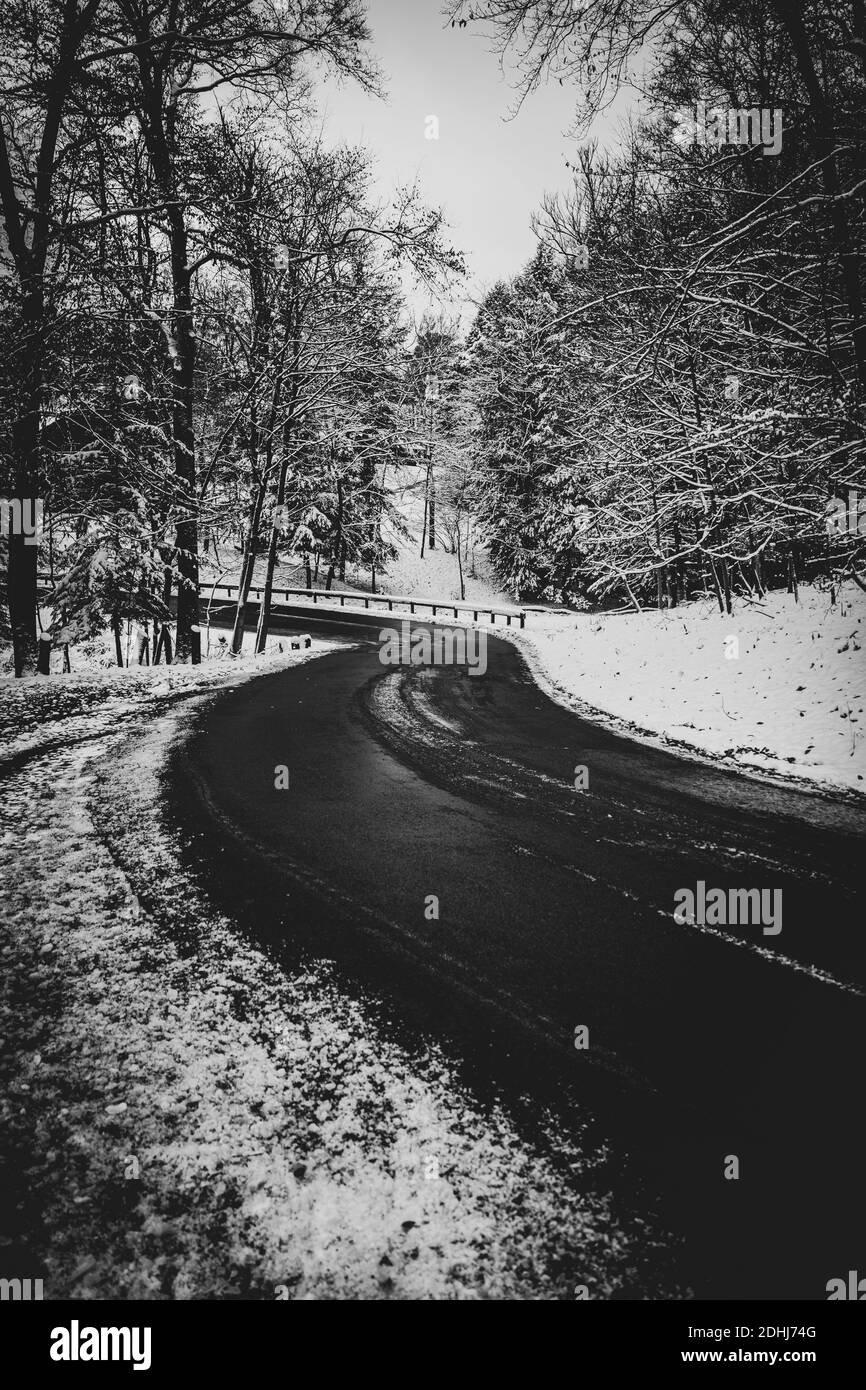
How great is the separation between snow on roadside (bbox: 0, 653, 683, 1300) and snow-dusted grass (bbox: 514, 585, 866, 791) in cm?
640

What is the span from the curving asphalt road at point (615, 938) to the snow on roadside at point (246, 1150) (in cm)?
24

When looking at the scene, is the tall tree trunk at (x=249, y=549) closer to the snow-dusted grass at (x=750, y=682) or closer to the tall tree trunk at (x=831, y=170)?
the snow-dusted grass at (x=750, y=682)

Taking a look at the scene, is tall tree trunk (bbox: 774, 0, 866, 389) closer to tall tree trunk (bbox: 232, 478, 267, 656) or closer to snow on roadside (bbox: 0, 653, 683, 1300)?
snow on roadside (bbox: 0, 653, 683, 1300)

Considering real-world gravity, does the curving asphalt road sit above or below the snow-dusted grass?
below

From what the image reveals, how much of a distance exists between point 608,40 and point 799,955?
26.5ft

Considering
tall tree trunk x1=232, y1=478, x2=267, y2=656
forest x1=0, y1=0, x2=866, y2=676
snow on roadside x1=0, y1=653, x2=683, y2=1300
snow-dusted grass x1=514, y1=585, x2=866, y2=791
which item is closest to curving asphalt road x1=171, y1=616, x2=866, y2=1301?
snow on roadside x1=0, y1=653, x2=683, y2=1300

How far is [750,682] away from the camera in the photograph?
10617mm

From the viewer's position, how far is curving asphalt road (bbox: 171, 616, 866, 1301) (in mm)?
2350

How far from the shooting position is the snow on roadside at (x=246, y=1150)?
203 centimetres

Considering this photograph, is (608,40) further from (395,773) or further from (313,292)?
(313,292)

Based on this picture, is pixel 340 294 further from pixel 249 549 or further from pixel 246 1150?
pixel 246 1150

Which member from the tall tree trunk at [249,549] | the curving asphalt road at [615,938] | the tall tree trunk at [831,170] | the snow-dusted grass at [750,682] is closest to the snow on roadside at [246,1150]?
the curving asphalt road at [615,938]

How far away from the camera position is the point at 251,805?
19.4 feet
